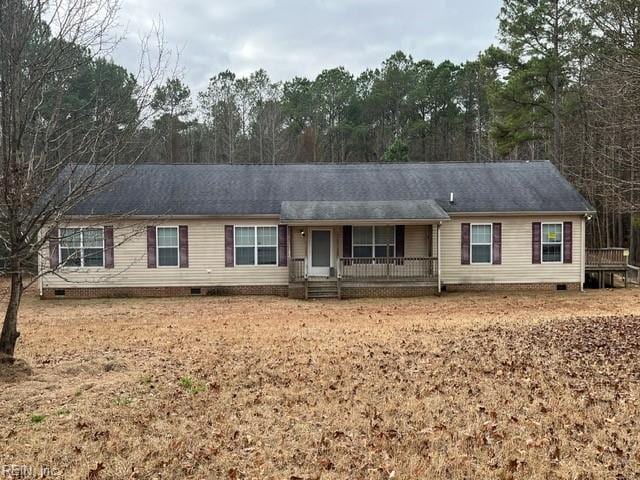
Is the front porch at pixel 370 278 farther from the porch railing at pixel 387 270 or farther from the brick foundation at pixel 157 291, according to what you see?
the brick foundation at pixel 157 291

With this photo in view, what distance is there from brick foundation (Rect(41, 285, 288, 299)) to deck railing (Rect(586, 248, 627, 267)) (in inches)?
474

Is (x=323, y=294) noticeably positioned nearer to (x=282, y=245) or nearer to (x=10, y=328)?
(x=282, y=245)

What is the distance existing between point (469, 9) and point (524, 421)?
20.6 metres

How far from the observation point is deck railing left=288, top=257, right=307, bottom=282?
17656 millimetres

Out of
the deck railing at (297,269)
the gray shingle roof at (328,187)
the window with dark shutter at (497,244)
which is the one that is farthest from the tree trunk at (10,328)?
the window with dark shutter at (497,244)

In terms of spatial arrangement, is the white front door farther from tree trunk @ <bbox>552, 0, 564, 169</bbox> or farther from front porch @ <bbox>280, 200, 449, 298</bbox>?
tree trunk @ <bbox>552, 0, 564, 169</bbox>

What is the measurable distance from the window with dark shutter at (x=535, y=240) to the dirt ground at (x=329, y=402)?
7067mm

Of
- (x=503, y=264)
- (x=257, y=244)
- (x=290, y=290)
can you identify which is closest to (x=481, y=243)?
(x=503, y=264)

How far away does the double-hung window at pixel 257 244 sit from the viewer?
60.0 ft

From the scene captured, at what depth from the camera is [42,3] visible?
6.60 meters

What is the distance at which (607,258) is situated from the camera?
19516 millimetres

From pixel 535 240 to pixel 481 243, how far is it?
6.47 feet

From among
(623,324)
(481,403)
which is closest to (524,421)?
(481,403)

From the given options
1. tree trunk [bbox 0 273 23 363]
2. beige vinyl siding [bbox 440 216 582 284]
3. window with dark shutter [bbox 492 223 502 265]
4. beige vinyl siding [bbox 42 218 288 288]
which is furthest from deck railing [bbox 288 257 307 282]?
tree trunk [bbox 0 273 23 363]
